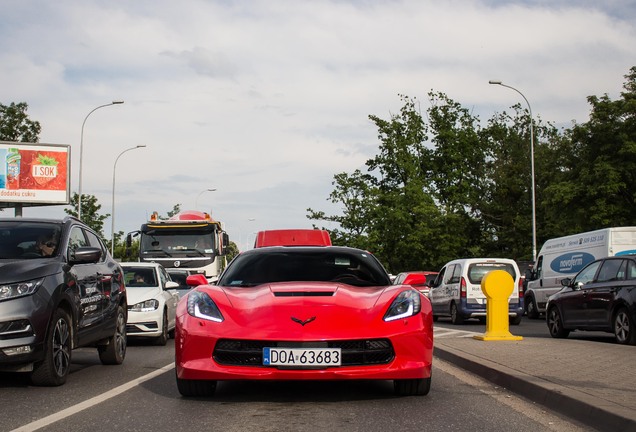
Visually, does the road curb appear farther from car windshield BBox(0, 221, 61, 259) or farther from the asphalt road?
car windshield BBox(0, 221, 61, 259)

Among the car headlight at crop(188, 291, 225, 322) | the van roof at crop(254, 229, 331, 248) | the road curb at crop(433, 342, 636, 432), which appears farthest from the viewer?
the van roof at crop(254, 229, 331, 248)

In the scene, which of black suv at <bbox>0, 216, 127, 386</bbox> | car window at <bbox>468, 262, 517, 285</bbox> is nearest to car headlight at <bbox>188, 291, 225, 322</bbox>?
black suv at <bbox>0, 216, 127, 386</bbox>

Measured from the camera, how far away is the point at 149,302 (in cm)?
1606

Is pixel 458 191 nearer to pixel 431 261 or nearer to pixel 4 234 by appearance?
pixel 431 261

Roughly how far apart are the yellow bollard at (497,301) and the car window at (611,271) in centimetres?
197

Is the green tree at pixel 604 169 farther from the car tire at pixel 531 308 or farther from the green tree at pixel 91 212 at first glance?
the green tree at pixel 91 212

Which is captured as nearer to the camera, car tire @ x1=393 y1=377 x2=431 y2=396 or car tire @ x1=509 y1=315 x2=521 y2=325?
car tire @ x1=393 y1=377 x2=431 y2=396

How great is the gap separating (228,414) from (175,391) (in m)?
1.65

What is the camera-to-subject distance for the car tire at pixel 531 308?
2925cm

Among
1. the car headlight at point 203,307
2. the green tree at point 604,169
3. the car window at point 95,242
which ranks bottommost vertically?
the car headlight at point 203,307

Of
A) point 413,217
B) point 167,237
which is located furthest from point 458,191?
point 167,237

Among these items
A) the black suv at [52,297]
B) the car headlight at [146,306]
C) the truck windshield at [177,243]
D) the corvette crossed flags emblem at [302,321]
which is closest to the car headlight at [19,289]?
the black suv at [52,297]

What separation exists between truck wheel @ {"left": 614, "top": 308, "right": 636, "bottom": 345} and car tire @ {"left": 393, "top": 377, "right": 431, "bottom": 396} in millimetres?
7588

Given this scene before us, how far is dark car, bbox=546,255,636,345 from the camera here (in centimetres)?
1496
